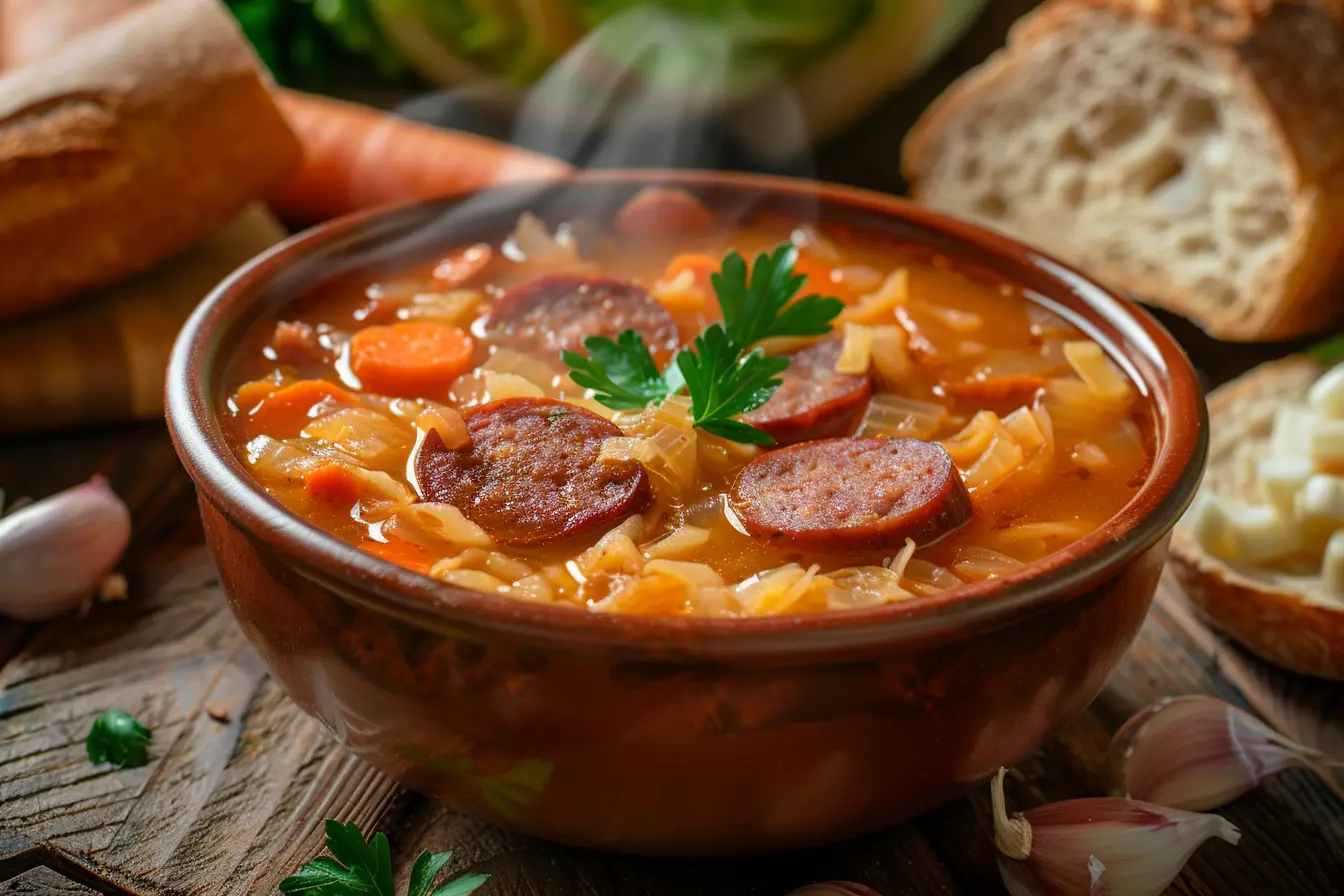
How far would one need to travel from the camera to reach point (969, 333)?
265 cm

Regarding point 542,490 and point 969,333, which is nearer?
point 542,490

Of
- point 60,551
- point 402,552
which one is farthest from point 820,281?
point 60,551

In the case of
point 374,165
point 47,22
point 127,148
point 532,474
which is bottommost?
point 374,165

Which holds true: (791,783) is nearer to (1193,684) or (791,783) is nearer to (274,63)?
(1193,684)

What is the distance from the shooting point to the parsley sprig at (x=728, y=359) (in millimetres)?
2148

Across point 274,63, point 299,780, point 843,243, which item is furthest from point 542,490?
point 274,63

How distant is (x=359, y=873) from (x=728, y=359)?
95cm

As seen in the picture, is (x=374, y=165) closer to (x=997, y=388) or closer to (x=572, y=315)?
(x=572, y=315)

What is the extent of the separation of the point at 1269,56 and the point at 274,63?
328cm

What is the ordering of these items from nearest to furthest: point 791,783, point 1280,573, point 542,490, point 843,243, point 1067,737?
point 791,783
point 542,490
point 1067,737
point 1280,573
point 843,243

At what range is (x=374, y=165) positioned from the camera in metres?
4.30

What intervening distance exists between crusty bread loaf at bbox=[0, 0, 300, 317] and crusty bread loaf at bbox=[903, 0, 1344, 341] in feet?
7.14

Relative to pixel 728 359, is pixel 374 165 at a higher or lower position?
lower

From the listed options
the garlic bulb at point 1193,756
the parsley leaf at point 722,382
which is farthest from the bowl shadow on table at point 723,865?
the parsley leaf at point 722,382
